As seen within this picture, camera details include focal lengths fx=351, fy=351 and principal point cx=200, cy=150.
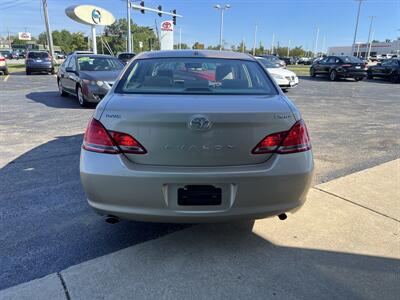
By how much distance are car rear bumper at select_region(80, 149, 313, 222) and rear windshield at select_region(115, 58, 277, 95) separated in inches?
31.4

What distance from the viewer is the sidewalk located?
2410 millimetres

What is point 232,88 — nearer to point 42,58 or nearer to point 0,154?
point 0,154

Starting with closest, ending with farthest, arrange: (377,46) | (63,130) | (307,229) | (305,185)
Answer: (305,185)
(307,229)
(63,130)
(377,46)

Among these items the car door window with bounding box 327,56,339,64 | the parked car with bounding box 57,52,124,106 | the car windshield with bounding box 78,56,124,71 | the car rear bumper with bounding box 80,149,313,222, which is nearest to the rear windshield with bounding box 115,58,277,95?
the car rear bumper with bounding box 80,149,313,222

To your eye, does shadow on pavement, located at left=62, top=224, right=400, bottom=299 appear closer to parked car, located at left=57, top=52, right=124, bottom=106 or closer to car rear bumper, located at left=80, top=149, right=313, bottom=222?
car rear bumper, located at left=80, top=149, right=313, bottom=222

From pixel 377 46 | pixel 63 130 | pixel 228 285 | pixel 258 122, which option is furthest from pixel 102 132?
pixel 377 46

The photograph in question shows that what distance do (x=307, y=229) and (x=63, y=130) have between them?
5606mm

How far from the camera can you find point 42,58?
80.6 feet

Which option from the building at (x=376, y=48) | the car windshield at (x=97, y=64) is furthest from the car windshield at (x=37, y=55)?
the building at (x=376, y=48)

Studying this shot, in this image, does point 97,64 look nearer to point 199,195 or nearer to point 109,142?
point 109,142

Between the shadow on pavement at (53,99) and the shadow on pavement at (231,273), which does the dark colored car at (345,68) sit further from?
the shadow on pavement at (231,273)

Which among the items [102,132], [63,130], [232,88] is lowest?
[63,130]

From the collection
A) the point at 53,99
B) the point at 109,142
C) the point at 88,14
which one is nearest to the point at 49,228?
the point at 109,142

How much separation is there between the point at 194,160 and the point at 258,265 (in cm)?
100
